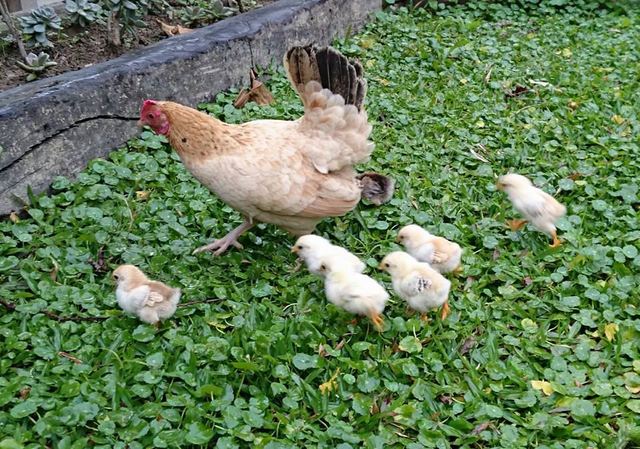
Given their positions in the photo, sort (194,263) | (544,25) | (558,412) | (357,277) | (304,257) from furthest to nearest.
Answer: (544,25)
(194,263)
(304,257)
(357,277)
(558,412)

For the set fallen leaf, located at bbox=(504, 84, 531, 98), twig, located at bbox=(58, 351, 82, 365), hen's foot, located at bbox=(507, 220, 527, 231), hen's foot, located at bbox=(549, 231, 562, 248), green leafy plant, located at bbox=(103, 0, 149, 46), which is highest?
green leafy plant, located at bbox=(103, 0, 149, 46)

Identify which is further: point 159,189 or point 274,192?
point 159,189

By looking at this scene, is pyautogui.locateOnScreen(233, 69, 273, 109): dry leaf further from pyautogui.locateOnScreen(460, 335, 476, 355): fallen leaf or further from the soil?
pyautogui.locateOnScreen(460, 335, 476, 355): fallen leaf

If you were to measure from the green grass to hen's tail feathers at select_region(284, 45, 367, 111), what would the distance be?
830 mm

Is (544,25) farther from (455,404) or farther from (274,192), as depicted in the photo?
(455,404)

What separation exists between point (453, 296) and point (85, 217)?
7.08 ft

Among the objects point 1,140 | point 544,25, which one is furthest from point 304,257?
point 544,25

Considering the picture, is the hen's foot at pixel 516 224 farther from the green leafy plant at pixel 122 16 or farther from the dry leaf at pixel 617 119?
the green leafy plant at pixel 122 16

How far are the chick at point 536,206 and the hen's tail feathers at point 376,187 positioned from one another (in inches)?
28.3

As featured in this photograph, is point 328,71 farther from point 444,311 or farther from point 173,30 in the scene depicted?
point 173,30

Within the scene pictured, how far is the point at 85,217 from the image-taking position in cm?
436

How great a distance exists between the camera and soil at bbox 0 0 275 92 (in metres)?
5.12

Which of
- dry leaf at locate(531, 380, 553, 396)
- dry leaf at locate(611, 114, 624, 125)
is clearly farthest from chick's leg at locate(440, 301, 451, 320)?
dry leaf at locate(611, 114, 624, 125)

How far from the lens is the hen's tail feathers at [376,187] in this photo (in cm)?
456
